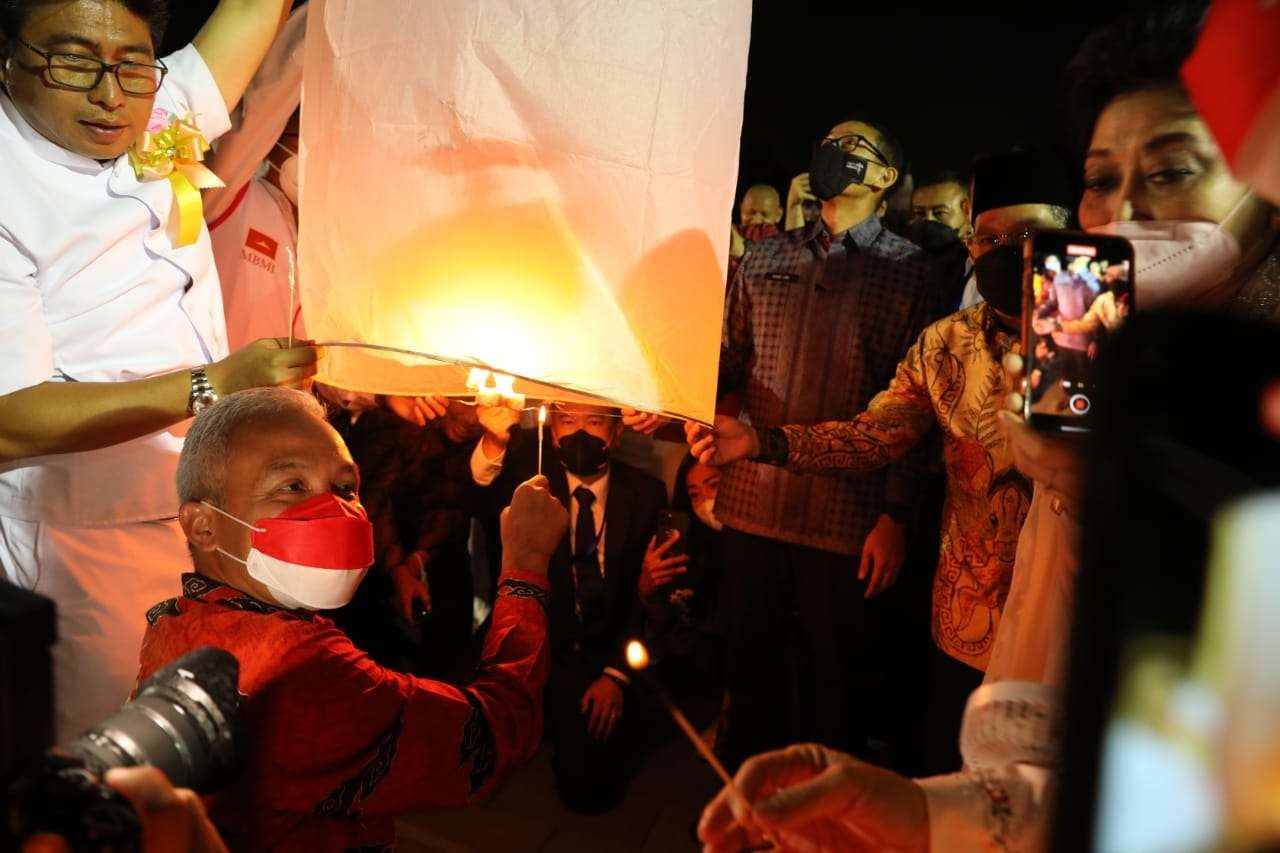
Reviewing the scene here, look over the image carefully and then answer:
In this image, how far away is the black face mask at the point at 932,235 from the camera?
3.98m

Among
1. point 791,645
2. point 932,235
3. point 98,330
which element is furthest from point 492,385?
point 932,235

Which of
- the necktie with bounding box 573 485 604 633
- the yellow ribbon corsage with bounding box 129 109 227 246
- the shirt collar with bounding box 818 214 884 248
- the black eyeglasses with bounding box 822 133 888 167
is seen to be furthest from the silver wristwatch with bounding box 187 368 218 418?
the black eyeglasses with bounding box 822 133 888 167

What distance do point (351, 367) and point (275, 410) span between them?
17 centimetres

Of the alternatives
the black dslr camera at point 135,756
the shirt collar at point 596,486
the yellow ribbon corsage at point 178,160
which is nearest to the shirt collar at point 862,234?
the shirt collar at point 596,486

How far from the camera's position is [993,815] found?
1087 millimetres

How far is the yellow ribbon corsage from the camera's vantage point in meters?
2.01

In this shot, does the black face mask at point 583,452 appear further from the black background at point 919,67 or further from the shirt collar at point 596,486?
the black background at point 919,67

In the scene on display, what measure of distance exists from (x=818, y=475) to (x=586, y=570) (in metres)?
1.11

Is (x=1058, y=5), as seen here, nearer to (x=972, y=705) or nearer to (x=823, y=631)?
(x=823, y=631)

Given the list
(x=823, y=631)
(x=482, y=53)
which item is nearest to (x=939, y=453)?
(x=823, y=631)

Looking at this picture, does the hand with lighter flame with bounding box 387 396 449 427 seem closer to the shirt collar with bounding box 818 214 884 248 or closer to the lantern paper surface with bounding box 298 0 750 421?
the lantern paper surface with bounding box 298 0 750 421

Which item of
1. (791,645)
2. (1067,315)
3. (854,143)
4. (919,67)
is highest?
(919,67)

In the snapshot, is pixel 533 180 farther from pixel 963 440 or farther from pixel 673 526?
pixel 673 526

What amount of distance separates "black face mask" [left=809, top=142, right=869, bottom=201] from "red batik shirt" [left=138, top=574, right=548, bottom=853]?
2.24 metres
